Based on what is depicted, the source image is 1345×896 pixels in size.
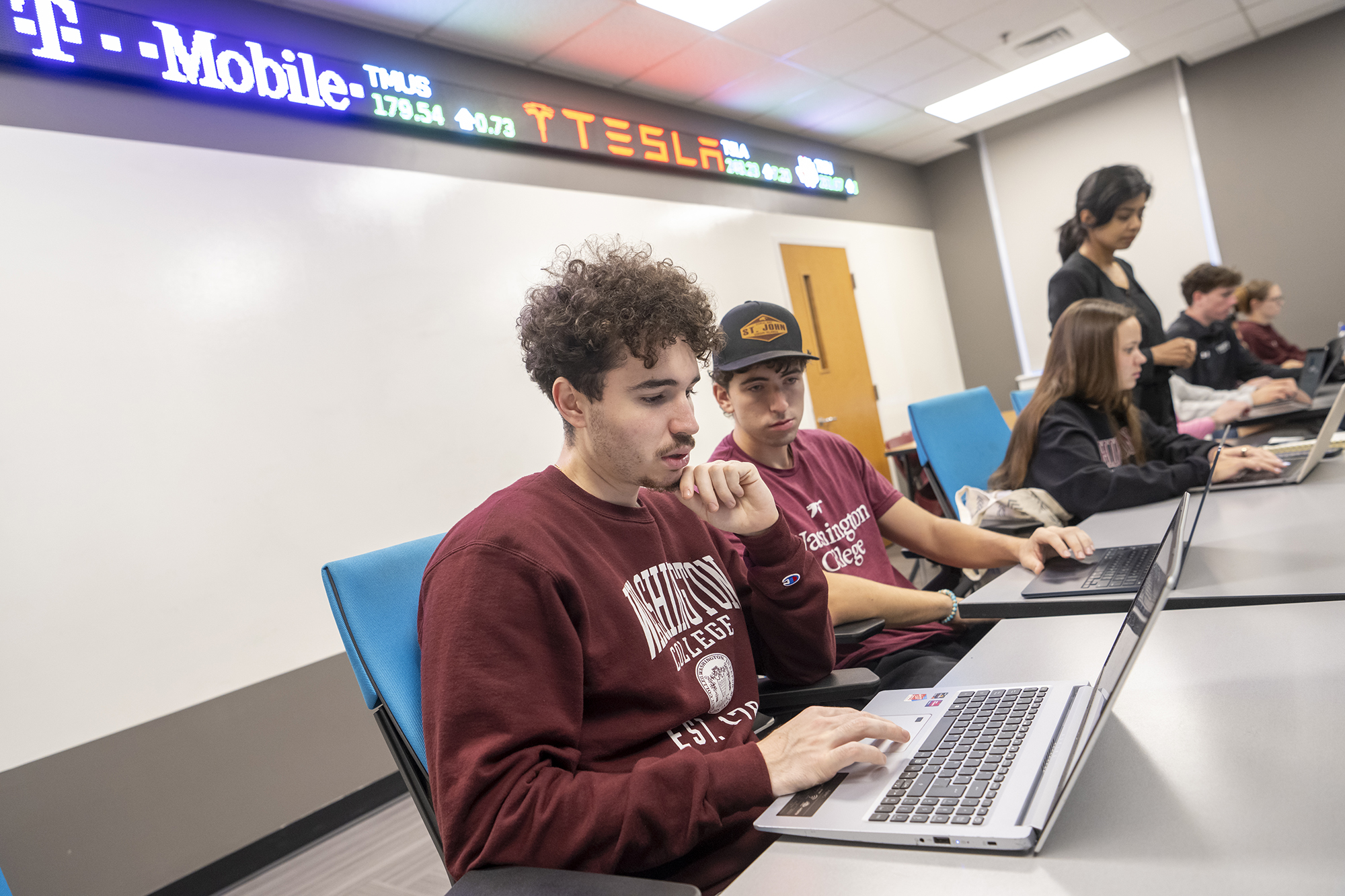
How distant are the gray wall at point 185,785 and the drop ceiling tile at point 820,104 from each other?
422cm

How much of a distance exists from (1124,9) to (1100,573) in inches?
189

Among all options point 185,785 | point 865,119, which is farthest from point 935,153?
point 185,785

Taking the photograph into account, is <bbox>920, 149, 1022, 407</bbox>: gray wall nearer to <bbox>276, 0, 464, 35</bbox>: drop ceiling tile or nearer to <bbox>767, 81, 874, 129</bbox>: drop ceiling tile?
<bbox>767, 81, 874, 129</bbox>: drop ceiling tile

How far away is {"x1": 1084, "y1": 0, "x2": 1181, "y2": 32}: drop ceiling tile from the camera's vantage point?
468 centimetres

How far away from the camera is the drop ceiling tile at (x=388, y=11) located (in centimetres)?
313

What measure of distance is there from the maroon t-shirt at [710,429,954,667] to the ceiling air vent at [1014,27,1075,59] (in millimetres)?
4221

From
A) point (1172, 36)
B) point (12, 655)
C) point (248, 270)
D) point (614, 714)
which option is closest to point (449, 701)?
point (614, 714)

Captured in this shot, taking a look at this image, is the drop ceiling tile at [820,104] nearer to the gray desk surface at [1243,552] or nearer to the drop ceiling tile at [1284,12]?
the drop ceiling tile at [1284,12]

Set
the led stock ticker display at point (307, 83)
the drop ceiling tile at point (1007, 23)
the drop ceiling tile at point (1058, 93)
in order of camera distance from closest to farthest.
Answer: the led stock ticker display at point (307, 83), the drop ceiling tile at point (1007, 23), the drop ceiling tile at point (1058, 93)

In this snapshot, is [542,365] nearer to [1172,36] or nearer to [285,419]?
[285,419]

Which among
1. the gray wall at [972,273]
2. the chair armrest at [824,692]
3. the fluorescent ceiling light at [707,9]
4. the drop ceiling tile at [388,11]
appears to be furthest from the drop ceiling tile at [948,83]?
the chair armrest at [824,692]

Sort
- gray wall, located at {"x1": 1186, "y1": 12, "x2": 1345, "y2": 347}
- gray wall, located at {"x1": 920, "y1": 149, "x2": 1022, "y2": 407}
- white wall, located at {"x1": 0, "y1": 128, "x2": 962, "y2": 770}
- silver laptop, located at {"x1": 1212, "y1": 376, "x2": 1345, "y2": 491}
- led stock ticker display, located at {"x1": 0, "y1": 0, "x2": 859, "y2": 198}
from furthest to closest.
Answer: gray wall, located at {"x1": 920, "y1": 149, "x2": 1022, "y2": 407} < gray wall, located at {"x1": 1186, "y1": 12, "x2": 1345, "y2": 347} < led stock ticker display, located at {"x1": 0, "y1": 0, "x2": 859, "y2": 198} < white wall, located at {"x1": 0, "y1": 128, "x2": 962, "y2": 770} < silver laptop, located at {"x1": 1212, "y1": 376, "x2": 1345, "y2": 491}

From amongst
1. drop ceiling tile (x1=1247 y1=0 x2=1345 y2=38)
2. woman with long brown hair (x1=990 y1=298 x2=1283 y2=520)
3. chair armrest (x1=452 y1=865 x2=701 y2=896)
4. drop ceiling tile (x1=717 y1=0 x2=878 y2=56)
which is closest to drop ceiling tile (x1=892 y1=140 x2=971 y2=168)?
drop ceiling tile (x1=1247 y1=0 x2=1345 y2=38)

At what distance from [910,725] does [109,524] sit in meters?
2.31
